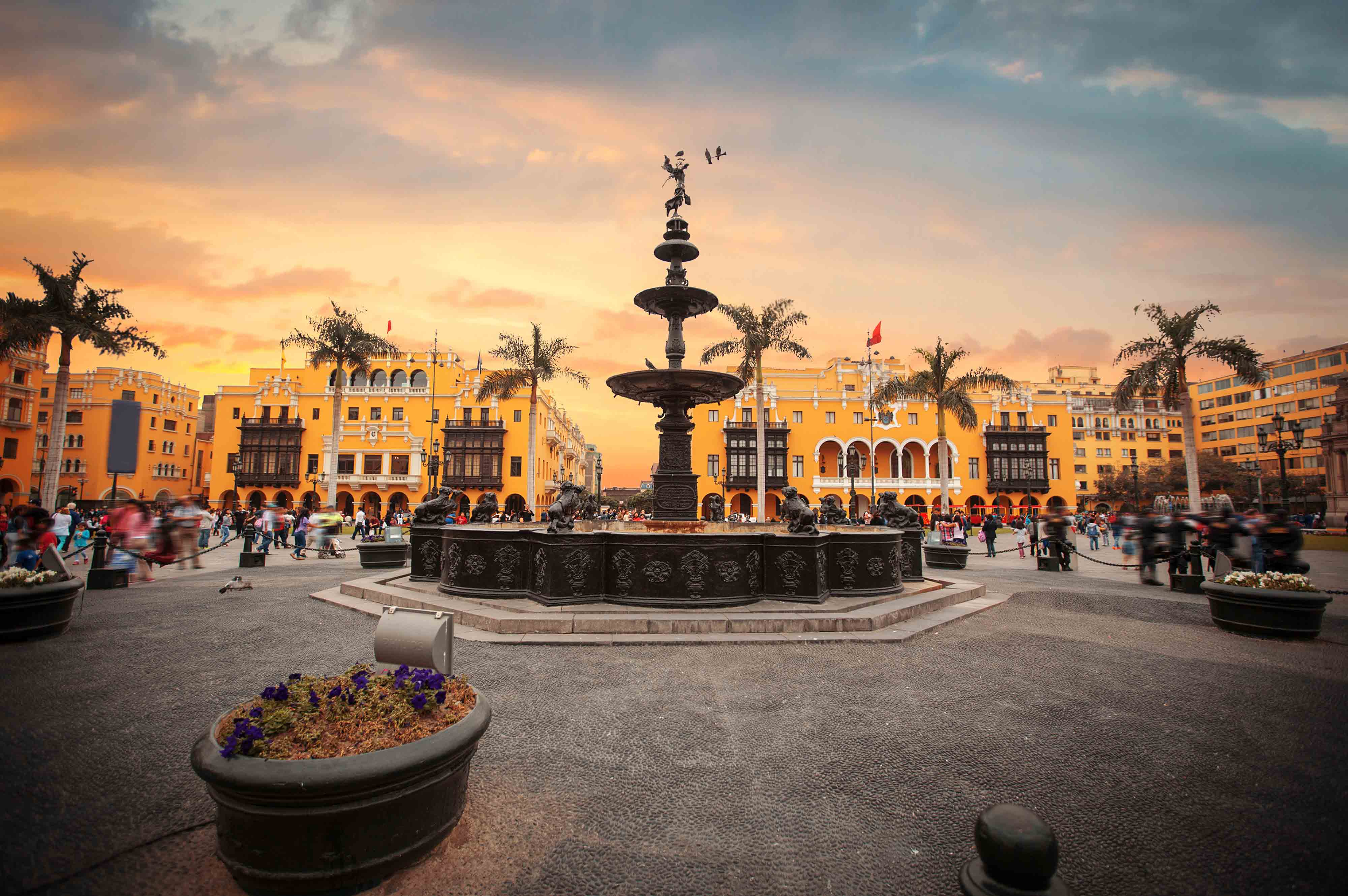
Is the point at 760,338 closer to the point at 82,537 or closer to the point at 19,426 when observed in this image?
the point at 82,537

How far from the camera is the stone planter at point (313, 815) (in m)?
2.66

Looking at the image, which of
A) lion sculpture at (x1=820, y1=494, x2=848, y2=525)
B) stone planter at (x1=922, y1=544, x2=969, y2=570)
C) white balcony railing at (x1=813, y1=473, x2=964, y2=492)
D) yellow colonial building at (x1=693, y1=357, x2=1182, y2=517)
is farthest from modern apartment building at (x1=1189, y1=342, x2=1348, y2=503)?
lion sculpture at (x1=820, y1=494, x2=848, y2=525)

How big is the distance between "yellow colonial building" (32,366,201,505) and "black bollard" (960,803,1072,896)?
69.1 metres

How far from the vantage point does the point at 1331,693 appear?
580cm

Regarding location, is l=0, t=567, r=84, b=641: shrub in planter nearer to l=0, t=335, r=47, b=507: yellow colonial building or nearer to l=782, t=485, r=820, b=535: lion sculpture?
l=782, t=485, r=820, b=535: lion sculpture

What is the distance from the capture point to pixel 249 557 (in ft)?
54.4

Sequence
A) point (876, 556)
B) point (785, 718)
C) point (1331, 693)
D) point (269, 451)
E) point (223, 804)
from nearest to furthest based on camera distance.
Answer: point (223, 804) → point (785, 718) → point (1331, 693) → point (876, 556) → point (269, 451)

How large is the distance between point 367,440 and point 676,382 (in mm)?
55350

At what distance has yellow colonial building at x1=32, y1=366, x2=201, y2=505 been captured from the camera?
57.3m

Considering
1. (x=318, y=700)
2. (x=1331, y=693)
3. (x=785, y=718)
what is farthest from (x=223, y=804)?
(x=1331, y=693)

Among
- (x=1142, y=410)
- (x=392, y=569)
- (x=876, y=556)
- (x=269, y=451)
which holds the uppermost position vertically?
(x=1142, y=410)

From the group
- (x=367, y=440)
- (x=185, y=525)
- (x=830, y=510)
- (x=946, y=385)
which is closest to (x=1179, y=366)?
(x=946, y=385)

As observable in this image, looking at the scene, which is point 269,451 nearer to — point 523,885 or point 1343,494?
point 523,885

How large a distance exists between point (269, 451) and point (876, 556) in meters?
65.2
